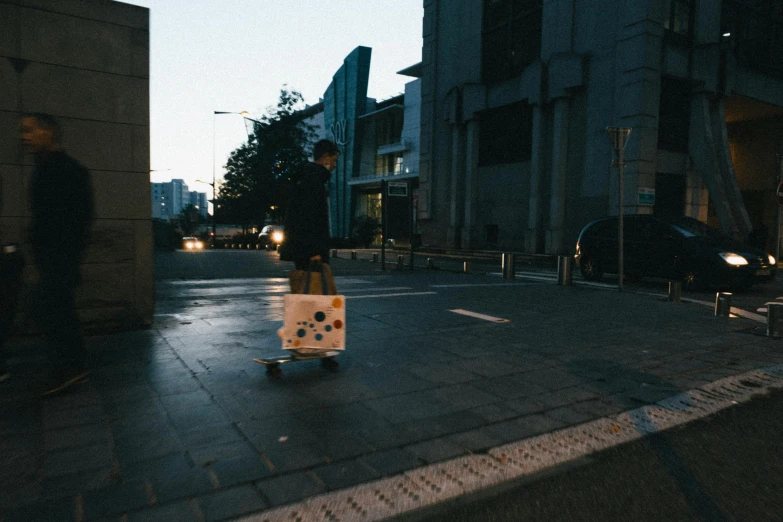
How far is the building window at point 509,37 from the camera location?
76.5 feet

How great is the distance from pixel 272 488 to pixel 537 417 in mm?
1776

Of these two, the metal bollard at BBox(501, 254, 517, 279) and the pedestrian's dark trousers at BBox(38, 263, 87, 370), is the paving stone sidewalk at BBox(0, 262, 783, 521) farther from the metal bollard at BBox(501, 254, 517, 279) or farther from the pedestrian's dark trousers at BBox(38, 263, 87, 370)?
the metal bollard at BBox(501, 254, 517, 279)

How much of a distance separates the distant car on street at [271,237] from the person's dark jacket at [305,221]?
87.5ft

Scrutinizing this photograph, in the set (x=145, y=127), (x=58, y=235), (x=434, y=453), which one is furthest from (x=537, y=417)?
(x=145, y=127)

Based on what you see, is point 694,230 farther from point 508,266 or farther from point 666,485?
point 666,485

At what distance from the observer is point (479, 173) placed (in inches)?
1035

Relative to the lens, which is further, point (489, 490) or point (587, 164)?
point (587, 164)

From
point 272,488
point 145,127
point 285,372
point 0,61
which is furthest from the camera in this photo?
point 145,127

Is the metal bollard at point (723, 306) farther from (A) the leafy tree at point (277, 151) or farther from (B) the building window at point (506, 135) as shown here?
(A) the leafy tree at point (277, 151)

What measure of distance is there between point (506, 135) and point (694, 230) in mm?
14288

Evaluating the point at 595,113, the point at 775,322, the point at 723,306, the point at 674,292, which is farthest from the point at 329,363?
the point at 595,113

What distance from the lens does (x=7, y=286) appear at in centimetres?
380

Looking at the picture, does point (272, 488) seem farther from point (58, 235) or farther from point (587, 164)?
point (587, 164)

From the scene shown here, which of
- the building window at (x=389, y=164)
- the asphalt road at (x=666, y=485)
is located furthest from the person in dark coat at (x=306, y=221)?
the building window at (x=389, y=164)
